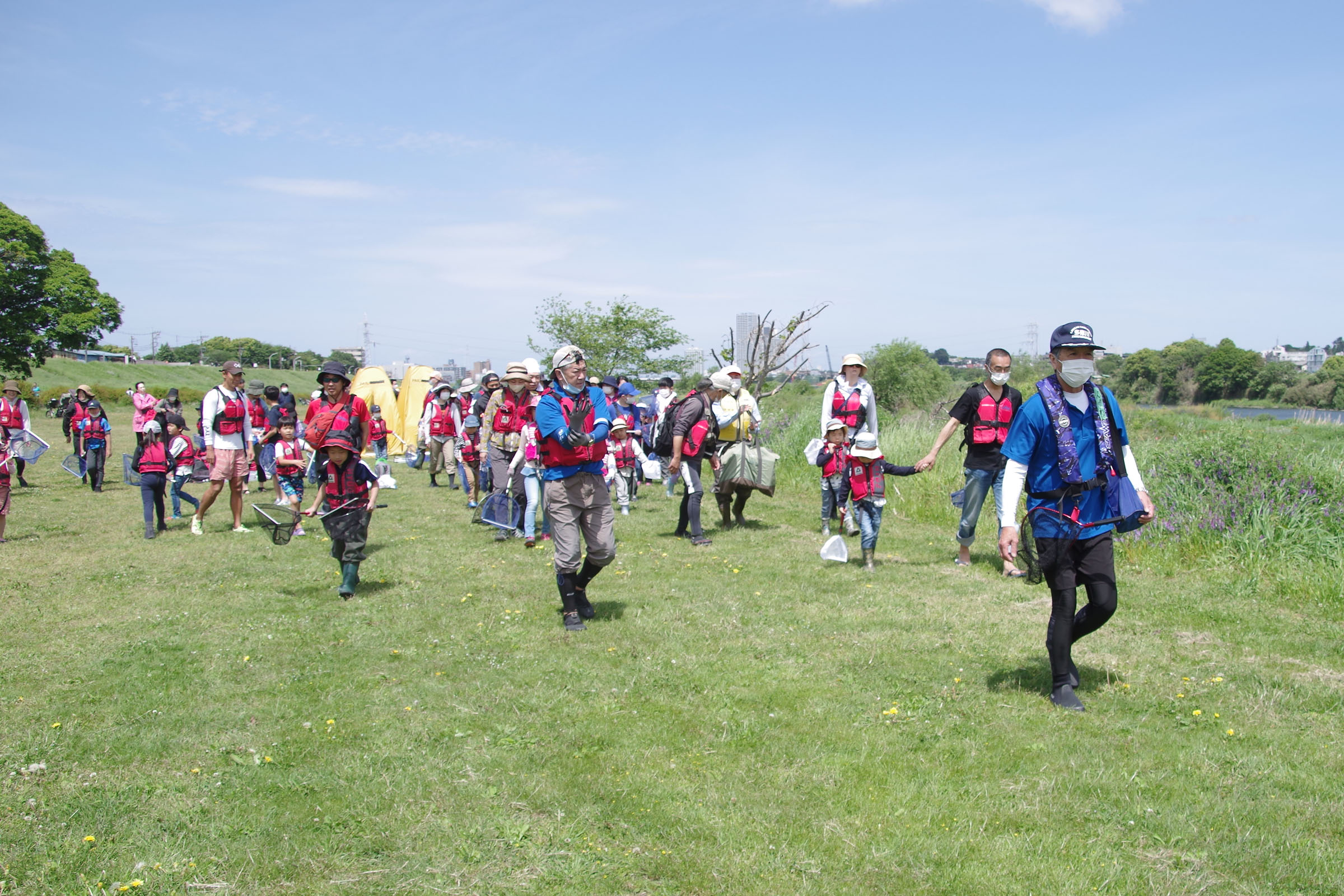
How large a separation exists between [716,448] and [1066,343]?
6631mm

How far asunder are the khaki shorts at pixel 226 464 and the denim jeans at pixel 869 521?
7.59m

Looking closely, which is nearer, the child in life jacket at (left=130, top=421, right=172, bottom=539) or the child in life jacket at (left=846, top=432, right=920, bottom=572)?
the child in life jacket at (left=846, top=432, right=920, bottom=572)

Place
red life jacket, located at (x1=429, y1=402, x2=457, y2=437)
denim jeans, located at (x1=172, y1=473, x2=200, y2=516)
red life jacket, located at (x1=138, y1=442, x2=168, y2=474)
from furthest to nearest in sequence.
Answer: red life jacket, located at (x1=429, y1=402, x2=457, y2=437) → denim jeans, located at (x1=172, y1=473, x2=200, y2=516) → red life jacket, located at (x1=138, y1=442, x2=168, y2=474)

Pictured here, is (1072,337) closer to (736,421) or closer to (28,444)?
(736,421)

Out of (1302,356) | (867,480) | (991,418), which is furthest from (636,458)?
(1302,356)

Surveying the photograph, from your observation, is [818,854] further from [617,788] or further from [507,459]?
[507,459]

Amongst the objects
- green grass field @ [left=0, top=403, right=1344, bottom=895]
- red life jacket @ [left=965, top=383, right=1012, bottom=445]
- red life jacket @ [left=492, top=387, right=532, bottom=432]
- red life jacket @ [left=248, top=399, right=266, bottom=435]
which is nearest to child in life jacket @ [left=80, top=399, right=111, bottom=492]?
red life jacket @ [left=248, top=399, right=266, bottom=435]

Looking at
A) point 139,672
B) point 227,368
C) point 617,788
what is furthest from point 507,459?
point 617,788

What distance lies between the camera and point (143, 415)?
659 inches

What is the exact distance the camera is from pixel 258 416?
14594 millimetres

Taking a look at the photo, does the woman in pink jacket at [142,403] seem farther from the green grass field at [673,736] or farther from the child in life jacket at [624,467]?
the child in life jacket at [624,467]

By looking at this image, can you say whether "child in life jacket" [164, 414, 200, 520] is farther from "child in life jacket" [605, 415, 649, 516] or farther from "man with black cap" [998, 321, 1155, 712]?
"man with black cap" [998, 321, 1155, 712]

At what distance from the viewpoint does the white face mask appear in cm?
475

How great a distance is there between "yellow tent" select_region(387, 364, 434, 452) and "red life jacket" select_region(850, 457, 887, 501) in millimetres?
17635
